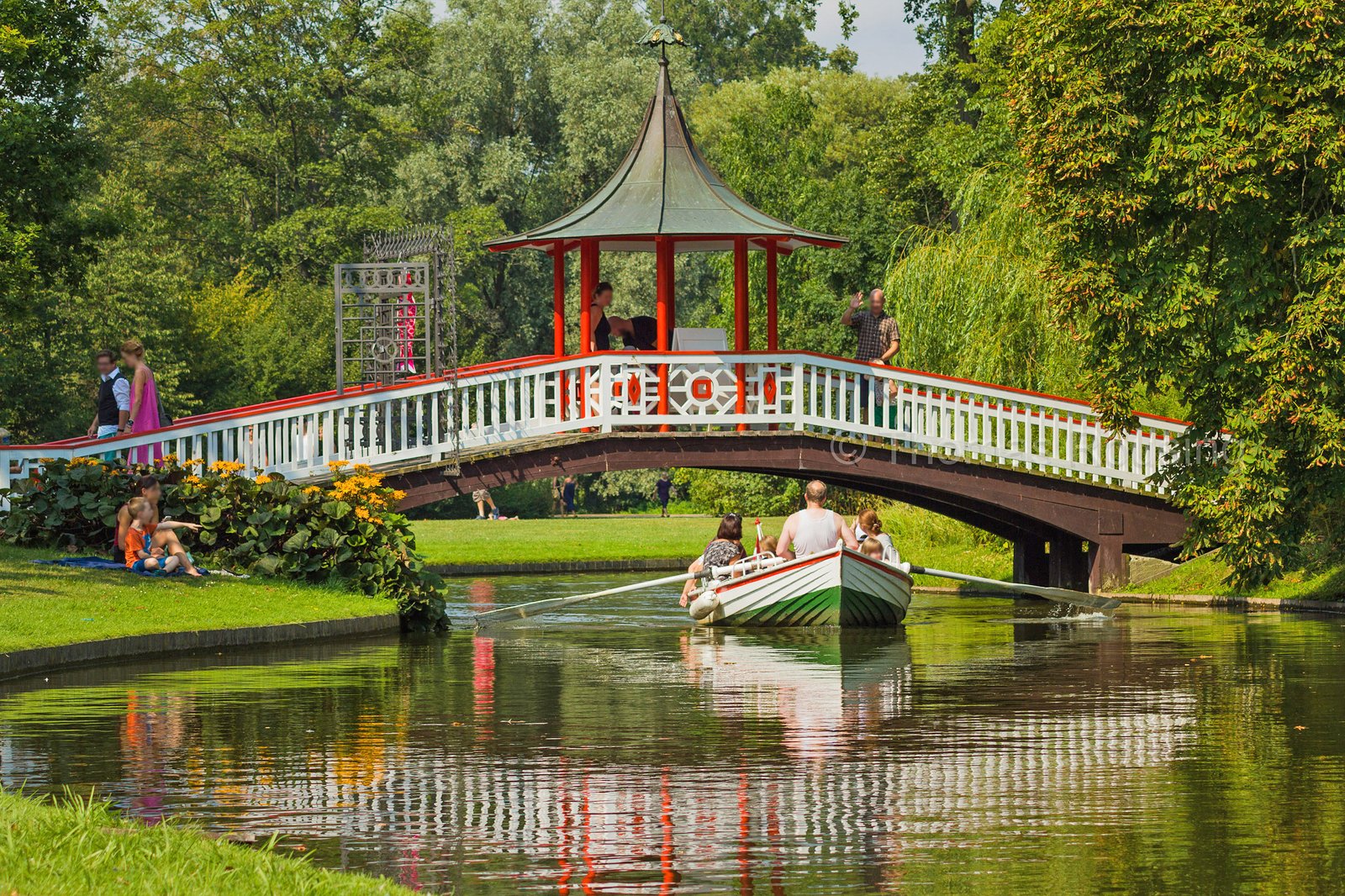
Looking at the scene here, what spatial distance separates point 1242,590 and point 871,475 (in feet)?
16.4

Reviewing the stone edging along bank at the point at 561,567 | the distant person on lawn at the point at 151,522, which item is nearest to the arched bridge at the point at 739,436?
the distant person on lawn at the point at 151,522

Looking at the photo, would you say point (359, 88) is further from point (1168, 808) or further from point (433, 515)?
point (1168, 808)

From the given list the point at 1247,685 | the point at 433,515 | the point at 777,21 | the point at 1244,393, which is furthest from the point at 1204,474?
the point at 777,21

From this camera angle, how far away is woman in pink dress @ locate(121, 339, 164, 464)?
76.8 feet

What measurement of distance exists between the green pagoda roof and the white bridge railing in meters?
1.76

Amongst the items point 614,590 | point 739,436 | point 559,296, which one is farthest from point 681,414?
point 559,296

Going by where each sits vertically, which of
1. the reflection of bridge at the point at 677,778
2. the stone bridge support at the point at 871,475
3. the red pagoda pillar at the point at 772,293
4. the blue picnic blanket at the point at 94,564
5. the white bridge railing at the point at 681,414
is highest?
the red pagoda pillar at the point at 772,293

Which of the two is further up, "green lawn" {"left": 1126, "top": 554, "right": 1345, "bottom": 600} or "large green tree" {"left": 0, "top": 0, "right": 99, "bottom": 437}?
"large green tree" {"left": 0, "top": 0, "right": 99, "bottom": 437}

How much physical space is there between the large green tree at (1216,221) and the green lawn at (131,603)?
31.0ft

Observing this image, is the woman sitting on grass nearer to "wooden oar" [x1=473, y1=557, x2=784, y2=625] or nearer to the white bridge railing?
the white bridge railing

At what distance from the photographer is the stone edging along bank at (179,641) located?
52.7 ft

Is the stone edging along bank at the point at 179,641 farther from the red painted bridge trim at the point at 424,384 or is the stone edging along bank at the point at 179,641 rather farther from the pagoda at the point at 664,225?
the pagoda at the point at 664,225

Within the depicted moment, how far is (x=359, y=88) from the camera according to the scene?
62.3 metres

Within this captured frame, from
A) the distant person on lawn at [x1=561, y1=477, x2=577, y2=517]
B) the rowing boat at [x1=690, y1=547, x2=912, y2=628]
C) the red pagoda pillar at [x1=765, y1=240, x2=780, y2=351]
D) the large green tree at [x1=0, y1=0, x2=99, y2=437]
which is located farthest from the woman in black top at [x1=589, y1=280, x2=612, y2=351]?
the distant person on lawn at [x1=561, y1=477, x2=577, y2=517]
